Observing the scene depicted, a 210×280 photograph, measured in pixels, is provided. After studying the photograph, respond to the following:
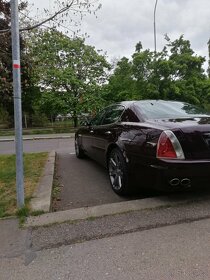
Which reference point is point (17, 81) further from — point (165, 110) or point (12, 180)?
point (12, 180)

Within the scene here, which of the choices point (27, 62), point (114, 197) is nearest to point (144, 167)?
point (114, 197)

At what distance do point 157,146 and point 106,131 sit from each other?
1.63 metres

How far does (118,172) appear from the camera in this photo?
14.9 ft

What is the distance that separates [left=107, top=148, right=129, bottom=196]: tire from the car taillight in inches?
31.9

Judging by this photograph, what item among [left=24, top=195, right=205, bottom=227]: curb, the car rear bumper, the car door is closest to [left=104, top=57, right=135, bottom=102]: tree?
the car door

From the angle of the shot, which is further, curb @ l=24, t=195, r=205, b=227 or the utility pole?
the utility pole

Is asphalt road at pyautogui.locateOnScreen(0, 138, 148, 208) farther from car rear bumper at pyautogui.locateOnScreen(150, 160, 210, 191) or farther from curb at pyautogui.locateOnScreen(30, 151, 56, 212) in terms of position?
car rear bumper at pyautogui.locateOnScreen(150, 160, 210, 191)

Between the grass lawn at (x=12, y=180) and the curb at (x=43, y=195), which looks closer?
the curb at (x=43, y=195)

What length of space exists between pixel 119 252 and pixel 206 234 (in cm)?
94

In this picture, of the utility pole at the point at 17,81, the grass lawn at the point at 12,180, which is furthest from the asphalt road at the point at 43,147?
the utility pole at the point at 17,81

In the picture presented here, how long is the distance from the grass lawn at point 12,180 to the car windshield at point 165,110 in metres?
2.13

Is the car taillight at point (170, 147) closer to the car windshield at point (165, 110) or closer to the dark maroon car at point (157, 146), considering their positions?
the dark maroon car at point (157, 146)

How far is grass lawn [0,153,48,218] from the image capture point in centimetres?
418

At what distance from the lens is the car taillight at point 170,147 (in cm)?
365
